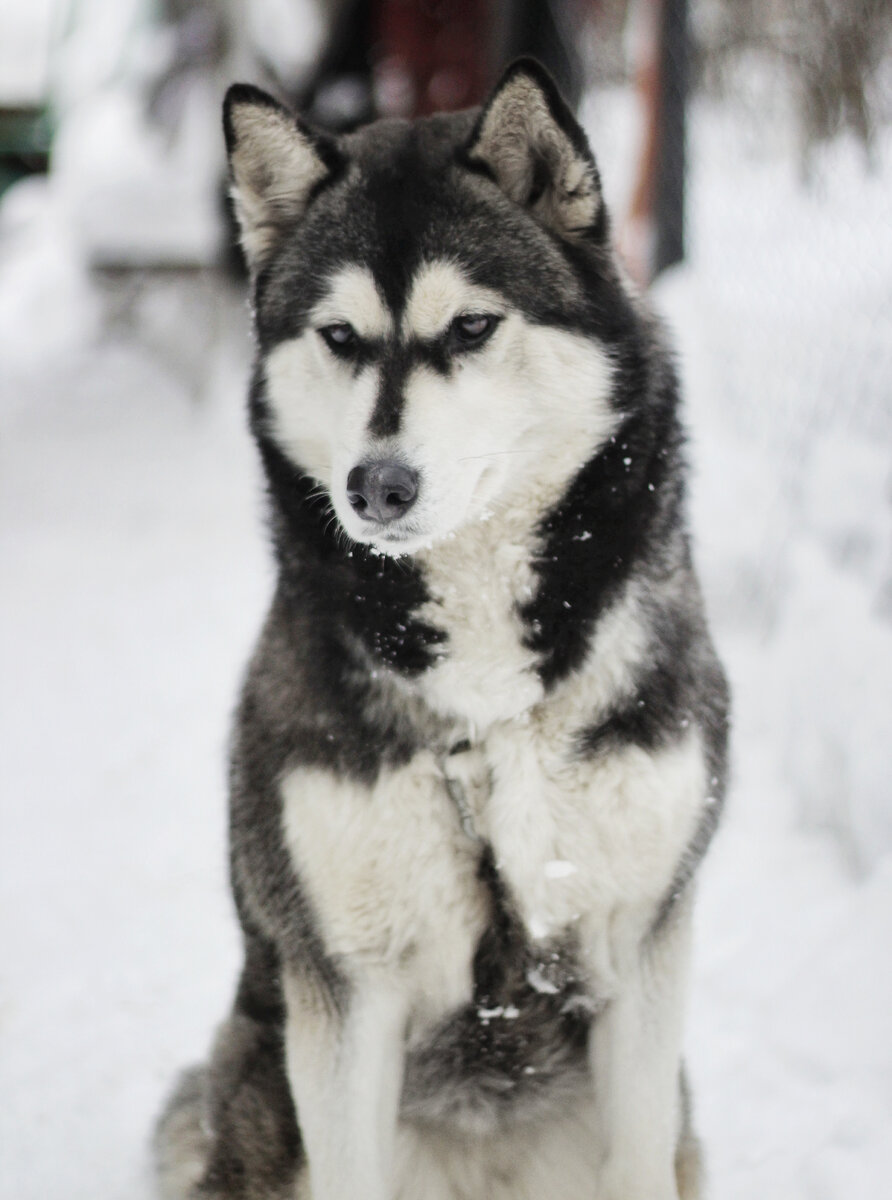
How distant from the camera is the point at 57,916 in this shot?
9.95ft

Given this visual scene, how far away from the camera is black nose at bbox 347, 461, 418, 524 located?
63.7 inches

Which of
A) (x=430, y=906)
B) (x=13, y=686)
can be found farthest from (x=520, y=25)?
(x=430, y=906)

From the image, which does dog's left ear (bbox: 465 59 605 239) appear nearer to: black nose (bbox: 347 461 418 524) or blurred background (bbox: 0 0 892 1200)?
blurred background (bbox: 0 0 892 1200)

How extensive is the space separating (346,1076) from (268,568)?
861 millimetres

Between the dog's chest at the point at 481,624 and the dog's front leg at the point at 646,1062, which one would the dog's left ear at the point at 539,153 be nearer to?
the dog's chest at the point at 481,624

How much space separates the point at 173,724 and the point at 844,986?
7.92ft

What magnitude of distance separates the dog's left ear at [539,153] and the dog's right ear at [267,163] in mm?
268

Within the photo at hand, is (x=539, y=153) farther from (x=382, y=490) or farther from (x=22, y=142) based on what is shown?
(x=22, y=142)

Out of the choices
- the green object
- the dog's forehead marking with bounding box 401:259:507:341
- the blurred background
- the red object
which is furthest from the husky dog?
the red object

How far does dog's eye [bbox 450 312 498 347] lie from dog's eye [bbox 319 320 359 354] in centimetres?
17

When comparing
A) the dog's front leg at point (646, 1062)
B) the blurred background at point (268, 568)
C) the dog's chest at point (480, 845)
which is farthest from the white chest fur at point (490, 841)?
the blurred background at point (268, 568)

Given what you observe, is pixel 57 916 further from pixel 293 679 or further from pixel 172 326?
pixel 172 326

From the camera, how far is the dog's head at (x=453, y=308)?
1.69 m

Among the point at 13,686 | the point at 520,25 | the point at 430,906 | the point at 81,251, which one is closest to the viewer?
the point at 430,906
